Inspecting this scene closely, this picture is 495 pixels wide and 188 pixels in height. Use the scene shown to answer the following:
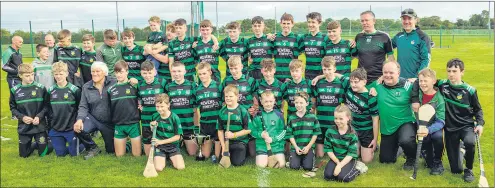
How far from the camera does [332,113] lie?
6.57 metres

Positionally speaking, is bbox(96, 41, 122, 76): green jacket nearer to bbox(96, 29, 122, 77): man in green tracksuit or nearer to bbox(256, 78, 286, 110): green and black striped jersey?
bbox(96, 29, 122, 77): man in green tracksuit

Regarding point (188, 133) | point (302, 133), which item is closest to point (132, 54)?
point (188, 133)

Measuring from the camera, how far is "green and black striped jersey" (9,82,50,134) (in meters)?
7.02

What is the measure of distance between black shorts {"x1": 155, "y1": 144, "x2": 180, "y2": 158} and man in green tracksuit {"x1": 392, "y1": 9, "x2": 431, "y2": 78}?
3726 millimetres

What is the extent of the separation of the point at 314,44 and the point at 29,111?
4.62 m

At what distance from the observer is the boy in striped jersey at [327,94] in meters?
6.45

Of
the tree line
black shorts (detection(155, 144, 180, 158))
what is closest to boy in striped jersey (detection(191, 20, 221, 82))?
black shorts (detection(155, 144, 180, 158))

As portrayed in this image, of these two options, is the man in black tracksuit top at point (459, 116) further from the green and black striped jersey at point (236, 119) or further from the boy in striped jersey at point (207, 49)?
the boy in striped jersey at point (207, 49)

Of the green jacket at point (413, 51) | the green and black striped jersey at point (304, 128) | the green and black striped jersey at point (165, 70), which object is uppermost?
the green jacket at point (413, 51)

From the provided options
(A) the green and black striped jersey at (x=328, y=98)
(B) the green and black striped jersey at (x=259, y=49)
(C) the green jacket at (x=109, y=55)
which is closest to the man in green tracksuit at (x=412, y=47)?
(A) the green and black striped jersey at (x=328, y=98)

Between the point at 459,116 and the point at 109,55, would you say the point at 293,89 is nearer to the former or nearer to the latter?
the point at 459,116

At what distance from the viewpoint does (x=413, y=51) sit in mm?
7031

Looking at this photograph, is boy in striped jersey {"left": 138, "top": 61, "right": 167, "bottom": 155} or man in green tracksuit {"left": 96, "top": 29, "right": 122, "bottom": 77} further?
man in green tracksuit {"left": 96, "top": 29, "right": 122, "bottom": 77}

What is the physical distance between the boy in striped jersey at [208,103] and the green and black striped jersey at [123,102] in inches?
40.4
